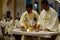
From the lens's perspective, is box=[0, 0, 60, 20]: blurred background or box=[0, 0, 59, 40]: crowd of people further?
box=[0, 0, 60, 20]: blurred background

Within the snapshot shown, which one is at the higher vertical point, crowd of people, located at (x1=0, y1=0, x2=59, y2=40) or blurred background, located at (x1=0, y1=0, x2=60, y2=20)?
blurred background, located at (x1=0, y1=0, x2=60, y2=20)

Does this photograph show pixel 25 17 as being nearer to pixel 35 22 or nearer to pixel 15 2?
pixel 35 22

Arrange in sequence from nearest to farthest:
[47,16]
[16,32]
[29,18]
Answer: [16,32]
[47,16]
[29,18]

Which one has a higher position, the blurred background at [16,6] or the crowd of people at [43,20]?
the blurred background at [16,6]

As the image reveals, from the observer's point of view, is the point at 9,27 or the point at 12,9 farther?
the point at 12,9

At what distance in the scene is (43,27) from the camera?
140 inches

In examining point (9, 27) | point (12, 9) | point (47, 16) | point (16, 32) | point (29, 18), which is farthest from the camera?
point (12, 9)

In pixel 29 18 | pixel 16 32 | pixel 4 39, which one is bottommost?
pixel 4 39

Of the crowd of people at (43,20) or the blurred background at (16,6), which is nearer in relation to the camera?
the crowd of people at (43,20)

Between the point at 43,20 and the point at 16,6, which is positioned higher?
the point at 16,6

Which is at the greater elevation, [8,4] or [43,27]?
[8,4]

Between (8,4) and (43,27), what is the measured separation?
2.19 m

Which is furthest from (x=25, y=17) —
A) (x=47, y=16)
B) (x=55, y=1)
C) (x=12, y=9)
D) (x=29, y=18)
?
(x=12, y=9)

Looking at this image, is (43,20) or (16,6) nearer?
(43,20)
